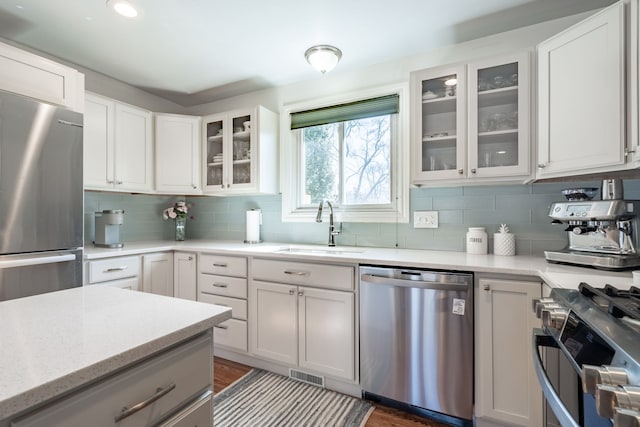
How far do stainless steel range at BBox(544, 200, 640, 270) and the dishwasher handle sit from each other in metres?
0.57

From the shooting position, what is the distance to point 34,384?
50cm

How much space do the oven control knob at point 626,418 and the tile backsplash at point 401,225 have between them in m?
1.71

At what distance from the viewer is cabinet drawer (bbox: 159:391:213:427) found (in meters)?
0.74

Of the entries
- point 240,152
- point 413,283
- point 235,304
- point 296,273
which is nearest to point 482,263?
point 413,283

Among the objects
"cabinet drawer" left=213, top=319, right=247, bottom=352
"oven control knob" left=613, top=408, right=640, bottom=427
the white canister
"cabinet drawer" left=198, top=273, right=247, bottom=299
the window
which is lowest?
"cabinet drawer" left=213, top=319, right=247, bottom=352

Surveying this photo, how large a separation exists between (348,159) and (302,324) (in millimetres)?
1452

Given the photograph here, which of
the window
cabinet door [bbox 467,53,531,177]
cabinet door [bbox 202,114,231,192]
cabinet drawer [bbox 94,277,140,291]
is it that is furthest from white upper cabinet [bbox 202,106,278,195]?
cabinet door [bbox 467,53,531,177]

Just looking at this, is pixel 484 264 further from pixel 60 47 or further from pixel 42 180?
pixel 60 47

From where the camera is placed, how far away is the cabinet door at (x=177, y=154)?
2930mm

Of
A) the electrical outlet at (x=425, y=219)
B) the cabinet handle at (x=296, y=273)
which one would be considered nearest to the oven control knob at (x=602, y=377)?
the cabinet handle at (x=296, y=273)

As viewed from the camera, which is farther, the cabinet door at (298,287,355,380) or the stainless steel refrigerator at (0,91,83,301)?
the cabinet door at (298,287,355,380)

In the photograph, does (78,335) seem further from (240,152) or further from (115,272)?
(240,152)

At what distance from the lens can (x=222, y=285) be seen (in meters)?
2.45

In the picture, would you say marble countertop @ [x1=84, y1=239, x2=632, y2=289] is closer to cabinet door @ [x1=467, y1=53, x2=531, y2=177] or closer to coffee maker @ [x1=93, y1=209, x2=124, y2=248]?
coffee maker @ [x1=93, y1=209, x2=124, y2=248]
